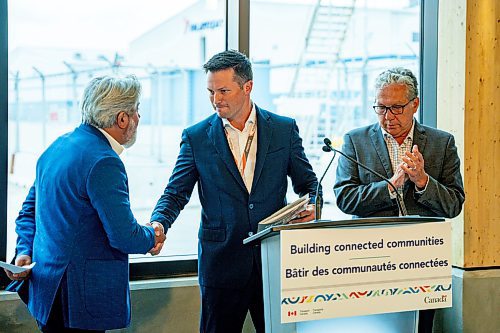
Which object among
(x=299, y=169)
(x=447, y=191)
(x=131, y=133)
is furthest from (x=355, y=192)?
(x=131, y=133)

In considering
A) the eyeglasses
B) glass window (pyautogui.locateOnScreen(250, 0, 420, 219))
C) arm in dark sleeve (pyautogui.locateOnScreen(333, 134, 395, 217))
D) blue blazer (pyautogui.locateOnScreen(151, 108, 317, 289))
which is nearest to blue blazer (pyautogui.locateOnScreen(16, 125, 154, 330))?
blue blazer (pyautogui.locateOnScreen(151, 108, 317, 289))

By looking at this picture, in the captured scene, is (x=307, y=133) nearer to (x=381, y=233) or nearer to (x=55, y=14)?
(x=55, y=14)

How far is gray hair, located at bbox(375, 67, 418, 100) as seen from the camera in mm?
3145

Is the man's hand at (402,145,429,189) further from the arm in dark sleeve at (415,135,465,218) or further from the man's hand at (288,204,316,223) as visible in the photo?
the man's hand at (288,204,316,223)

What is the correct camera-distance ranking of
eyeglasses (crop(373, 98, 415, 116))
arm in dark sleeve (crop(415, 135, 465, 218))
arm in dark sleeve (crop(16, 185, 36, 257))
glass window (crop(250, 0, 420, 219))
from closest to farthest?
1. arm in dark sleeve (crop(16, 185, 36, 257))
2. arm in dark sleeve (crop(415, 135, 465, 218))
3. eyeglasses (crop(373, 98, 415, 116))
4. glass window (crop(250, 0, 420, 219))

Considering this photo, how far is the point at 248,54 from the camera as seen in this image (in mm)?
4035

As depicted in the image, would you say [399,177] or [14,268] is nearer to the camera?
[14,268]

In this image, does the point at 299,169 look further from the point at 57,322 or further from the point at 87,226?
the point at 57,322

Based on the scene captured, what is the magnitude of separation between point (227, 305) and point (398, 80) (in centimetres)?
127

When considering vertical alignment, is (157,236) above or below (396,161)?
below

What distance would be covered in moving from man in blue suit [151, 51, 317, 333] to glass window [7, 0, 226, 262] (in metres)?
0.98

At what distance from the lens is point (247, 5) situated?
3990mm

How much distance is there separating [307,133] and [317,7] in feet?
2.71

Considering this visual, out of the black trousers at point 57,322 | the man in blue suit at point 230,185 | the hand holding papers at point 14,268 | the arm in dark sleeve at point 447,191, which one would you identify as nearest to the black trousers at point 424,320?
the arm in dark sleeve at point 447,191
